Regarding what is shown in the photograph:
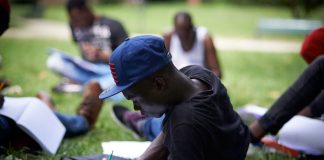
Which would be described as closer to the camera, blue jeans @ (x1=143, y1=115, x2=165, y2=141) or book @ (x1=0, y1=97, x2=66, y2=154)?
book @ (x1=0, y1=97, x2=66, y2=154)

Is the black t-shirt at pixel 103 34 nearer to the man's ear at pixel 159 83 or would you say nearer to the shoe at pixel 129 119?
the shoe at pixel 129 119

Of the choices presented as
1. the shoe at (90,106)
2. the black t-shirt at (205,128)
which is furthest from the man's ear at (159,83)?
the shoe at (90,106)

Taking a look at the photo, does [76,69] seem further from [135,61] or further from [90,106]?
[135,61]

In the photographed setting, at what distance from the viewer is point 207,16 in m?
19.8

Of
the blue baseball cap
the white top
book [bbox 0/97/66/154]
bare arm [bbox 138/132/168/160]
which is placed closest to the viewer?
the blue baseball cap

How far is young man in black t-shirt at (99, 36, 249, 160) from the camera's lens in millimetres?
2416

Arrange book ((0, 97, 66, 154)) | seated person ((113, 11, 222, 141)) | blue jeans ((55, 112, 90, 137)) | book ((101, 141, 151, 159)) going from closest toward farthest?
book ((101, 141, 151, 159))
book ((0, 97, 66, 154))
blue jeans ((55, 112, 90, 137))
seated person ((113, 11, 222, 141))

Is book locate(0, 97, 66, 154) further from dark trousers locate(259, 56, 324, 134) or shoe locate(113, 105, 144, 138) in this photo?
dark trousers locate(259, 56, 324, 134)

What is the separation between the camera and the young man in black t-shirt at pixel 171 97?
7.93 ft

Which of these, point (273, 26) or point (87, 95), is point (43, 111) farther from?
point (273, 26)

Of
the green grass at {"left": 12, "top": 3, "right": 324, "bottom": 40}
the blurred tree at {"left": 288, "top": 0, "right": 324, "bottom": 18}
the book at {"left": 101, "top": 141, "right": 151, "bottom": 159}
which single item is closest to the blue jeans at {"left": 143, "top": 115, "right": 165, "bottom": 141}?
the book at {"left": 101, "top": 141, "right": 151, "bottom": 159}

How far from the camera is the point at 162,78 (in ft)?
8.01

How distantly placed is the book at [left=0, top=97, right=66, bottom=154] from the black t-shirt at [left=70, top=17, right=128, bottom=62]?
2412mm

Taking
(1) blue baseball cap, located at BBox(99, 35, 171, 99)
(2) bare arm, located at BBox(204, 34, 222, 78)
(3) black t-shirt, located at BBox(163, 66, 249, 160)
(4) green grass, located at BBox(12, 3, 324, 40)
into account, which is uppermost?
(1) blue baseball cap, located at BBox(99, 35, 171, 99)
